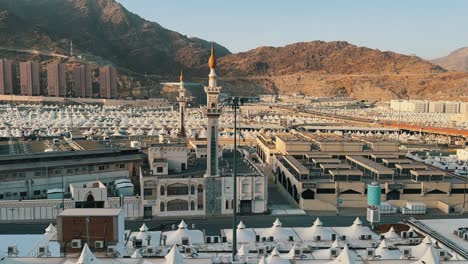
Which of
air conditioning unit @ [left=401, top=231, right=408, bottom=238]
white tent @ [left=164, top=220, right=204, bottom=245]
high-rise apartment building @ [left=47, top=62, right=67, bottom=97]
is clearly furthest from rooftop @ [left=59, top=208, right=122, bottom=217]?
high-rise apartment building @ [left=47, top=62, right=67, bottom=97]

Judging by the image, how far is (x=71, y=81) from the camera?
15300 cm

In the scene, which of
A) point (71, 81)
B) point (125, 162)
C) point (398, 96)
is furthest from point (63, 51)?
point (125, 162)

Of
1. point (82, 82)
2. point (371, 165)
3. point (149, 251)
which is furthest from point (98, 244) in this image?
point (82, 82)

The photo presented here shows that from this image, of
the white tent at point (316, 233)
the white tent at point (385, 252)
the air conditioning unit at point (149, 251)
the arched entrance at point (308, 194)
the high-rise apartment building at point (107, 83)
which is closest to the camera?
the white tent at point (385, 252)

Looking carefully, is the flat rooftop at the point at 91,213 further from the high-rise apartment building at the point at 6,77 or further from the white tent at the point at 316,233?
the high-rise apartment building at the point at 6,77

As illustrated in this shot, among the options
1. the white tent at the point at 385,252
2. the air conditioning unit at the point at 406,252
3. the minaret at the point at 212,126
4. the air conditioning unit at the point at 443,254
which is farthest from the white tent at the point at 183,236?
the air conditioning unit at the point at 443,254

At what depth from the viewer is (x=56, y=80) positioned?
141375mm

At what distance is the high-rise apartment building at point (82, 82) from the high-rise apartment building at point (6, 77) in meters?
18.7

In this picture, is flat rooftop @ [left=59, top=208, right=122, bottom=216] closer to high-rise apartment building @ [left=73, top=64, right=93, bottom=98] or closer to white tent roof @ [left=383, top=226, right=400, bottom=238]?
white tent roof @ [left=383, top=226, right=400, bottom=238]

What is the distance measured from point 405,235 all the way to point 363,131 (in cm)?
5976

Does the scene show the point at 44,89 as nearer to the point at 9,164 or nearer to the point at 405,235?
the point at 9,164

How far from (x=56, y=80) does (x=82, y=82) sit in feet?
28.1

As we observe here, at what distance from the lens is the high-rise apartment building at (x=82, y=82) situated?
147m

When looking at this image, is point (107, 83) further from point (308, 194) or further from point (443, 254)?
point (443, 254)
